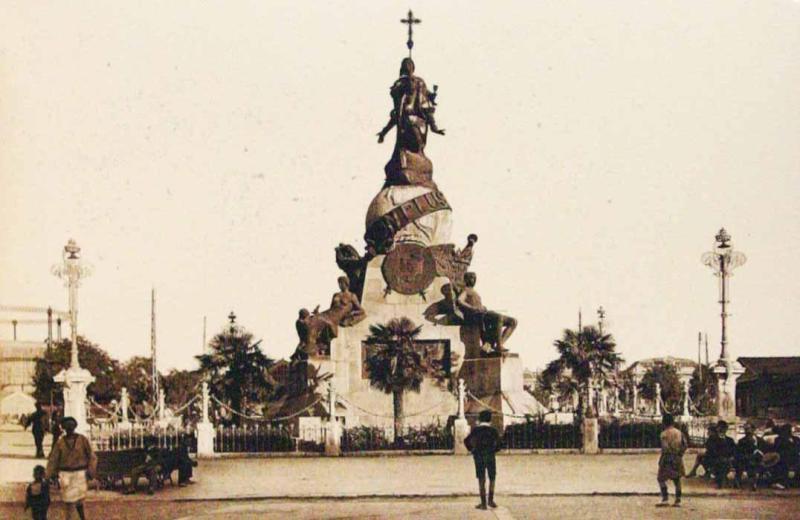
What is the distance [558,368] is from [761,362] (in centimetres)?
3651

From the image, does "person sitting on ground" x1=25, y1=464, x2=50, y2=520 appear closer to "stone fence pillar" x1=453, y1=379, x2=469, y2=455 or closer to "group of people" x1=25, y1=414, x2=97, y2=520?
"group of people" x1=25, y1=414, x2=97, y2=520

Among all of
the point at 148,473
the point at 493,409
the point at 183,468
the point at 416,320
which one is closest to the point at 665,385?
the point at 416,320

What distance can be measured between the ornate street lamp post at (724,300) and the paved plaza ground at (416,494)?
6.50ft

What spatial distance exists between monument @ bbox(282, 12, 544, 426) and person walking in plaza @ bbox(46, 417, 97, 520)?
615 inches

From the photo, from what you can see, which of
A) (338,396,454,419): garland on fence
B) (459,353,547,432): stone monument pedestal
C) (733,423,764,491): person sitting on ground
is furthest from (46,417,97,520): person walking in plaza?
(459,353,547,432): stone monument pedestal

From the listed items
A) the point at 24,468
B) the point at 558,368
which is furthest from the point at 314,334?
the point at 558,368

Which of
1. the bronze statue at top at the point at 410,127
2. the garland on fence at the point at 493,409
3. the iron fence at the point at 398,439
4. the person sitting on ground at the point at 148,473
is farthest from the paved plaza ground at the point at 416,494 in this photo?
the bronze statue at top at the point at 410,127

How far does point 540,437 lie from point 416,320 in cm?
535

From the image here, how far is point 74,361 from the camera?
22.8 meters

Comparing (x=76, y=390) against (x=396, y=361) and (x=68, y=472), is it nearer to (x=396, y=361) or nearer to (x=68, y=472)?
(x=396, y=361)

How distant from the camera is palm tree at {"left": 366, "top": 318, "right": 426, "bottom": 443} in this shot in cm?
2828

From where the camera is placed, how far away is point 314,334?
95.5 feet

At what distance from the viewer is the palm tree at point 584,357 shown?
128 feet

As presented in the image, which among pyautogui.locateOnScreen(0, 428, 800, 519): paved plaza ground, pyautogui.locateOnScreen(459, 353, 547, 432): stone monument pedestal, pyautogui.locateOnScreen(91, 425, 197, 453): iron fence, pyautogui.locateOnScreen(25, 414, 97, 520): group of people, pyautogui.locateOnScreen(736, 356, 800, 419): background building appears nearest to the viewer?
pyautogui.locateOnScreen(25, 414, 97, 520): group of people
